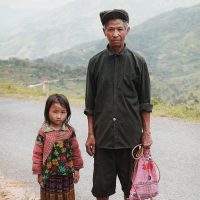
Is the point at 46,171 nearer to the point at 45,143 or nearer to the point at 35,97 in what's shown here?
the point at 45,143

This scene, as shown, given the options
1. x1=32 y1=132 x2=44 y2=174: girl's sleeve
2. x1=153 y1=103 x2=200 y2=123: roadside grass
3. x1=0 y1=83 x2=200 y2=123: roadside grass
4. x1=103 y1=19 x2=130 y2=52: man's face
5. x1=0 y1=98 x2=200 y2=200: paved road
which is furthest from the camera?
x1=0 y1=83 x2=200 y2=123: roadside grass

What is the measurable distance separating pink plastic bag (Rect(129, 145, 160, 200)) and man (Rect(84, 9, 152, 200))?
92mm

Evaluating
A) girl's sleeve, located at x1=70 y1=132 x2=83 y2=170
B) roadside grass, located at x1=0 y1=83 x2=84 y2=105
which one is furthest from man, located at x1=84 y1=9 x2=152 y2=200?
roadside grass, located at x1=0 y1=83 x2=84 y2=105

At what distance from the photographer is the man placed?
3152 mm

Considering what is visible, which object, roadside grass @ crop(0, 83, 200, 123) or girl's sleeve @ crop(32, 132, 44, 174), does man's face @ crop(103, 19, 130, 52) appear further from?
roadside grass @ crop(0, 83, 200, 123)

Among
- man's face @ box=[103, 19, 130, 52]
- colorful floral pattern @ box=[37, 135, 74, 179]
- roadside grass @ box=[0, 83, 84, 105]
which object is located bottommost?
colorful floral pattern @ box=[37, 135, 74, 179]

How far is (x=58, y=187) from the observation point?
3420 millimetres

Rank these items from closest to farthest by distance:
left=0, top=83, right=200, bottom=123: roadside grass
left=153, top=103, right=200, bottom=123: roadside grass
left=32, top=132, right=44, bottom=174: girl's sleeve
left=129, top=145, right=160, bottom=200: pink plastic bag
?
1. left=129, top=145, right=160, bottom=200: pink plastic bag
2. left=32, top=132, right=44, bottom=174: girl's sleeve
3. left=153, top=103, right=200, bottom=123: roadside grass
4. left=0, top=83, right=200, bottom=123: roadside grass

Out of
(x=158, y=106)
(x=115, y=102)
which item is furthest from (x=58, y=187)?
(x=158, y=106)

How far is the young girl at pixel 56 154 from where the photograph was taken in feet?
10.9

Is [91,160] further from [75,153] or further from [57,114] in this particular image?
[57,114]

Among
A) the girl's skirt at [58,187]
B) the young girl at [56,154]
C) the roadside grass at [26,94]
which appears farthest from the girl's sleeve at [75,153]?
the roadside grass at [26,94]

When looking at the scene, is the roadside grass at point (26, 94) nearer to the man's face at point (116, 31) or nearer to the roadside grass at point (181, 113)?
the roadside grass at point (181, 113)

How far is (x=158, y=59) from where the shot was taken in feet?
616
